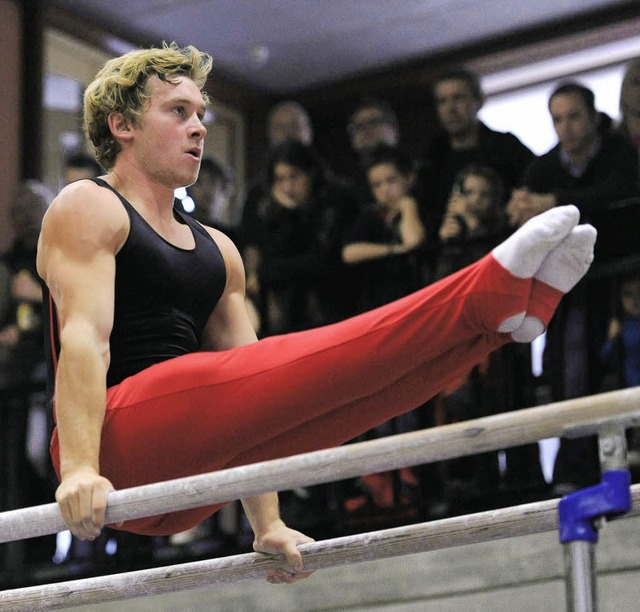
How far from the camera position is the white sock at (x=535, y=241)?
2123mm

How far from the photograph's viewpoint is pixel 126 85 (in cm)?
261

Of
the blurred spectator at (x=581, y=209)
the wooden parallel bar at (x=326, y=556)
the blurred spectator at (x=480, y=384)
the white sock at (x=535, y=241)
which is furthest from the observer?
the blurred spectator at (x=480, y=384)

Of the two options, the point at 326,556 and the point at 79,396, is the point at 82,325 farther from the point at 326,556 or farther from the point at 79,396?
the point at 326,556

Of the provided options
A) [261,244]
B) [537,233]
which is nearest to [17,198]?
[261,244]

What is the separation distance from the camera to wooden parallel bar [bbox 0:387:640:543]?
75.4 inches

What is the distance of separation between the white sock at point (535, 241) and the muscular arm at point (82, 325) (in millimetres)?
744

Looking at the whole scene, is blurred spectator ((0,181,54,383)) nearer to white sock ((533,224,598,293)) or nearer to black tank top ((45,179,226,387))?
black tank top ((45,179,226,387))

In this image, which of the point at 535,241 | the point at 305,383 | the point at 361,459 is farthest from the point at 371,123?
the point at 361,459

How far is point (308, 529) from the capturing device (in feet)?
14.4

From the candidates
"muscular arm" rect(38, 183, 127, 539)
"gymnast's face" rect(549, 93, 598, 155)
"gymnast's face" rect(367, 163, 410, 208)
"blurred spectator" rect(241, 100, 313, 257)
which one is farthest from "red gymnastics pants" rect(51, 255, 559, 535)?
"blurred spectator" rect(241, 100, 313, 257)

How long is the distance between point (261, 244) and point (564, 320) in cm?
124

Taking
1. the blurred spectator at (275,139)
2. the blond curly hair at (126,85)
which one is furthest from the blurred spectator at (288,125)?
the blond curly hair at (126,85)

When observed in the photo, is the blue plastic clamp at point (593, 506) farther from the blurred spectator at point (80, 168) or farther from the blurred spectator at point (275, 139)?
the blurred spectator at point (80, 168)

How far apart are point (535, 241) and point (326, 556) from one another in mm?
799
